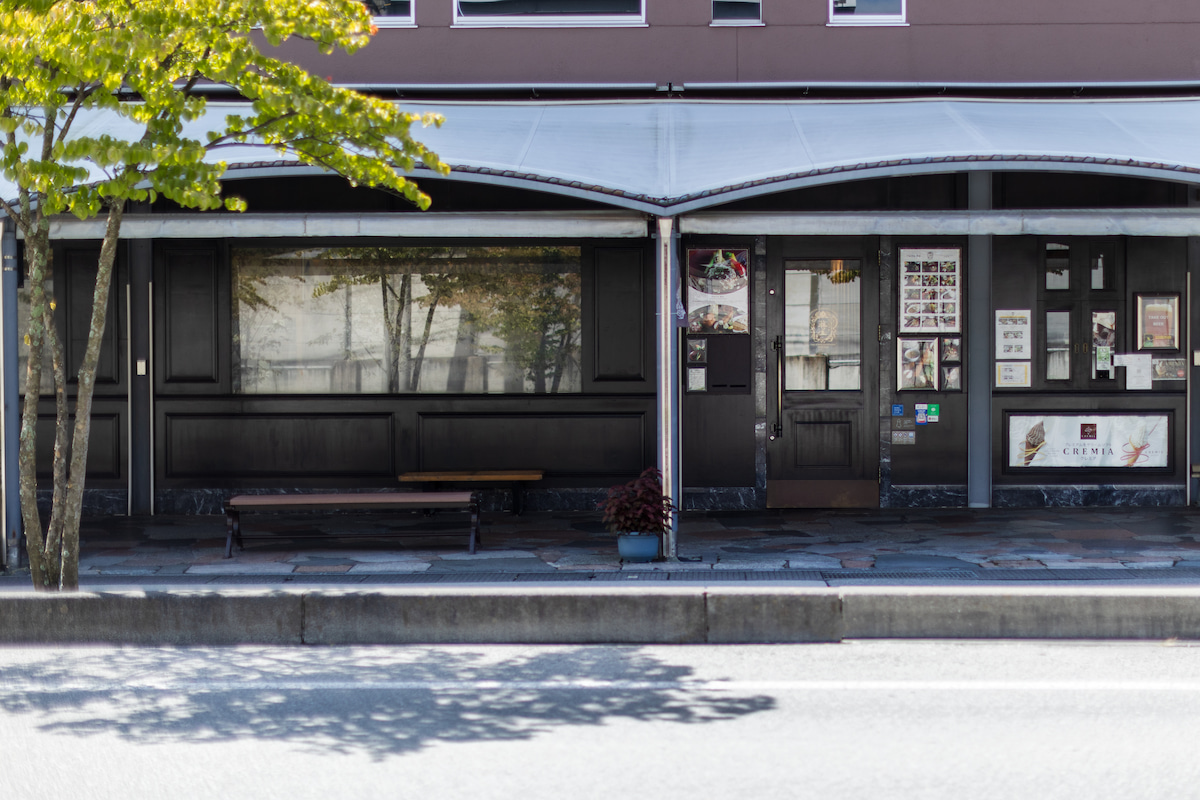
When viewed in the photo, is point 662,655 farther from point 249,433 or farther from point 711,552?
point 249,433

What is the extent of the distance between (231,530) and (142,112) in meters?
3.82

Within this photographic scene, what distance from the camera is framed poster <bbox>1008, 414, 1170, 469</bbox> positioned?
13.3 m

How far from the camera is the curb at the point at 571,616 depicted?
308 inches

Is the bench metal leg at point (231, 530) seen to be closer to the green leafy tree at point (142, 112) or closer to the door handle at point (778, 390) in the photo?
the green leafy tree at point (142, 112)

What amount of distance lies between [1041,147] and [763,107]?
285 cm

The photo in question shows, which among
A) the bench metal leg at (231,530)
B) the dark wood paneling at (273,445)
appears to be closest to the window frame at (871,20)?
the dark wood paneling at (273,445)

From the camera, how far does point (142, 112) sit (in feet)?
27.0

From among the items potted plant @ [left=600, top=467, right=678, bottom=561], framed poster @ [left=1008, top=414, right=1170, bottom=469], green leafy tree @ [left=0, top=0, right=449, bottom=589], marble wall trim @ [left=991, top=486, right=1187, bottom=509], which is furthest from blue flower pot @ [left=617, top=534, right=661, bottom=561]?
framed poster @ [left=1008, top=414, right=1170, bottom=469]

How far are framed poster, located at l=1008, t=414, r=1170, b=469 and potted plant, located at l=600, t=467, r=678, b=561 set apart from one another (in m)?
4.79

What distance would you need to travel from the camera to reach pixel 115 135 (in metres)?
11.1

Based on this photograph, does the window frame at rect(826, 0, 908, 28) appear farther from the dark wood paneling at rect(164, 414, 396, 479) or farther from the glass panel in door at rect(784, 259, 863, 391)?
the dark wood paneling at rect(164, 414, 396, 479)

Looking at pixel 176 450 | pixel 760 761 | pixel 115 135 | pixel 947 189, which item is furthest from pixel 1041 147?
pixel 176 450

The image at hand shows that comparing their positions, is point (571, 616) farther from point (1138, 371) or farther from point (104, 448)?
→ point (1138, 371)

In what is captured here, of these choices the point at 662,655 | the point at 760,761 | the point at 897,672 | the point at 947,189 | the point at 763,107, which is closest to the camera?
the point at 760,761
